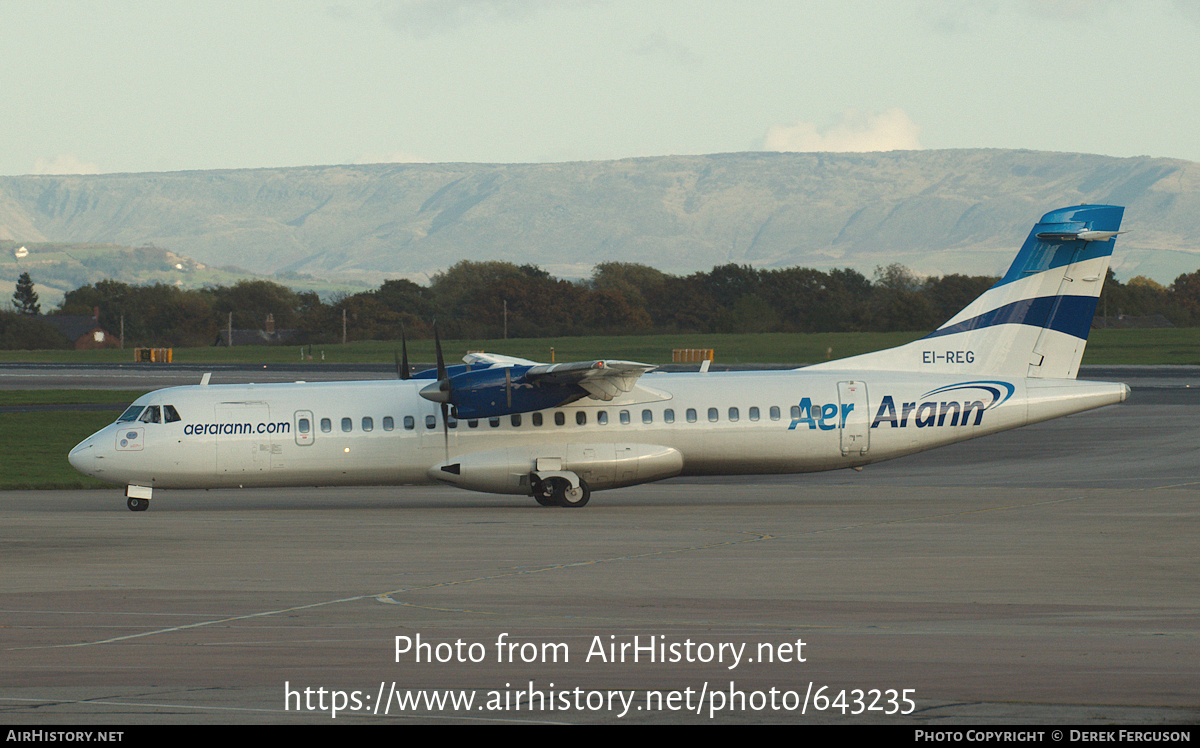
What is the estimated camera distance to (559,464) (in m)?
26.8

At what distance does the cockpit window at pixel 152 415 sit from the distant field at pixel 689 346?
67530mm

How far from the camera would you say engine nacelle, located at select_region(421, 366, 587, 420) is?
2578 cm

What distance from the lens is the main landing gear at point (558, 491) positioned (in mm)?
26656

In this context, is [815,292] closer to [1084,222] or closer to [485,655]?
[1084,222]

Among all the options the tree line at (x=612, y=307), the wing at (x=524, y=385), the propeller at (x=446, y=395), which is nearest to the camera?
the wing at (x=524, y=385)

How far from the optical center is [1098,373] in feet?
229

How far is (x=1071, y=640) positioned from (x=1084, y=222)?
60.8ft

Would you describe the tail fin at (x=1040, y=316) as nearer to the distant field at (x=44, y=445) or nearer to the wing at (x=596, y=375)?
the wing at (x=596, y=375)

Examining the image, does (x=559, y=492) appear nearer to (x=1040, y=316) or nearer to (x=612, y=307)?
(x=1040, y=316)

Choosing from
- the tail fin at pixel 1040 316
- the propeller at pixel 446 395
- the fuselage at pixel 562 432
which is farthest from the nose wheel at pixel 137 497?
the tail fin at pixel 1040 316

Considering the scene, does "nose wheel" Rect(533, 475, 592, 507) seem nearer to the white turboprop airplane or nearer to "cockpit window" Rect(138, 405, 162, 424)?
the white turboprop airplane

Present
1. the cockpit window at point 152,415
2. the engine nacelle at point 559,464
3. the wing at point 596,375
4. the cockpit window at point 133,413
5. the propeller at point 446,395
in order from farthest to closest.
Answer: the cockpit window at point 133,413 < the cockpit window at point 152,415 < the engine nacelle at point 559,464 < the propeller at point 446,395 < the wing at point 596,375

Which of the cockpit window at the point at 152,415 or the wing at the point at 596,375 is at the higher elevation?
the wing at the point at 596,375

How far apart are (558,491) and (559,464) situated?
572 mm
